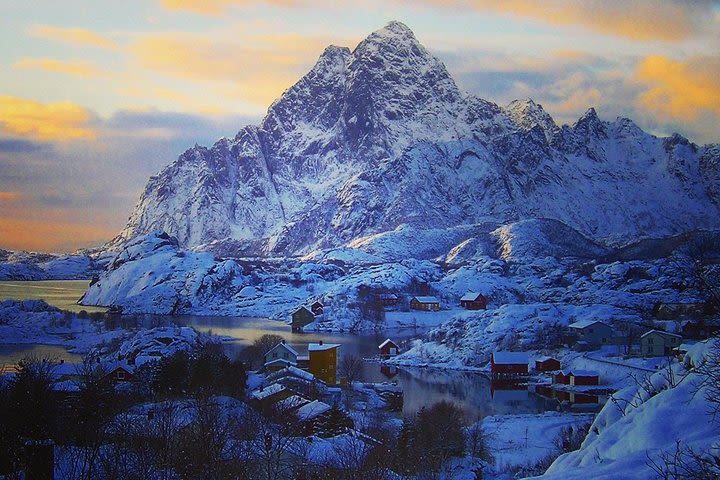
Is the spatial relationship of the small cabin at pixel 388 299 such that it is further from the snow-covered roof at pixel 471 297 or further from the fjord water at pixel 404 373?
the fjord water at pixel 404 373

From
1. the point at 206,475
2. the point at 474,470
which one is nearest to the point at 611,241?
the point at 474,470

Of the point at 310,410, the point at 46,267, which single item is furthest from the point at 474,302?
the point at 46,267

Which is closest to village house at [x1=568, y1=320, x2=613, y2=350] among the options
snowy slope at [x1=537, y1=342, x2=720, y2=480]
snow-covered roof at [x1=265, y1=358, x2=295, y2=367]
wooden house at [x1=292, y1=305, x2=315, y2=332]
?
snow-covered roof at [x1=265, y1=358, x2=295, y2=367]

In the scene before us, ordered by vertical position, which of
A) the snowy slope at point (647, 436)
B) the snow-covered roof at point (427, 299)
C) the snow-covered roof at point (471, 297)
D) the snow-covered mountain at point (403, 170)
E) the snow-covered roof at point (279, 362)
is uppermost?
the snow-covered mountain at point (403, 170)

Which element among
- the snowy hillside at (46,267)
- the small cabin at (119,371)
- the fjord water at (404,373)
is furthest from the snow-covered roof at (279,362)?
the snowy hillside at (46,267)

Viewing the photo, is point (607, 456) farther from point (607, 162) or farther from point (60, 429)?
point (607, 162)
